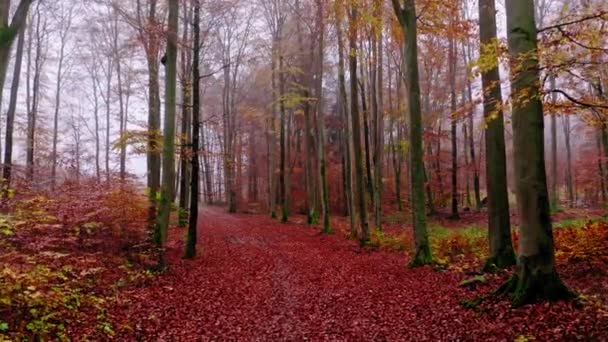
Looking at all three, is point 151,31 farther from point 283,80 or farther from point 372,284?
point 283,80

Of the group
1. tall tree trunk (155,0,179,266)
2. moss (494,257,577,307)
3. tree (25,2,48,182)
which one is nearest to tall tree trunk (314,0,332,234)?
tall tree trunk (155,0,179,266)

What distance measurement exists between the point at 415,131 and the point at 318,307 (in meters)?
5.27

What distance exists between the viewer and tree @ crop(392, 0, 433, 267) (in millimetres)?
9523

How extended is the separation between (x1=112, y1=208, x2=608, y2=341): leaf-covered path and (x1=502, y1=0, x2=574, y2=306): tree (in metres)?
0.34

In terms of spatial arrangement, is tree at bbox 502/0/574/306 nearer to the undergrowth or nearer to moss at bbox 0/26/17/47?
the undergrowth

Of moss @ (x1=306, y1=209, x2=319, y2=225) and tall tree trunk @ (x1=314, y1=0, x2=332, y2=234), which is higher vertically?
tall tree trunk @ (x1=314, y1=0, x2=332, y2=234)

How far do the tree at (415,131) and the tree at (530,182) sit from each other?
4.21 meters

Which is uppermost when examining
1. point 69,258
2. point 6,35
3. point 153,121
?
point 153,121

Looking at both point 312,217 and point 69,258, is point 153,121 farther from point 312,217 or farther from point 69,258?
point 312,217

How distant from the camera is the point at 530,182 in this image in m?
5.29

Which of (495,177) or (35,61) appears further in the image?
(35,61)

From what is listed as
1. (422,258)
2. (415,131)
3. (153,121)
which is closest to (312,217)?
(153,121)

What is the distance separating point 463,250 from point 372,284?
3972 mm

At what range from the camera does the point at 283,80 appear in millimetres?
21938
